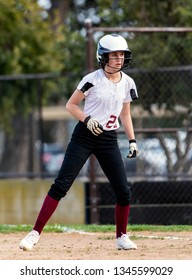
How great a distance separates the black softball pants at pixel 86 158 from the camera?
31.8 feet

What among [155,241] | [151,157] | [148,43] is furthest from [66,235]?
[148,43]

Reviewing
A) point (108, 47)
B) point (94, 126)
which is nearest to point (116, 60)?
point (108, 47)

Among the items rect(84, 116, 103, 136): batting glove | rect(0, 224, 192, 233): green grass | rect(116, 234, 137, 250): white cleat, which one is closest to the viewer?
rect(84, 116, 103, 136): batting glove

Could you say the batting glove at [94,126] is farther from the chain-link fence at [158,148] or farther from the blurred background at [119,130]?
the chain-link fence at [158,148]

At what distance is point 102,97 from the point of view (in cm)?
957

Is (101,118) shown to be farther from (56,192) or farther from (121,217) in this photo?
(121,217)

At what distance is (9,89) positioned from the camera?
752 inches

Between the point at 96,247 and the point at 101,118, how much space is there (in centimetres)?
130

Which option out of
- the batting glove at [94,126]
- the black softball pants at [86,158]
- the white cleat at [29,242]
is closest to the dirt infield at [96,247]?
the white cleat at [29,242]

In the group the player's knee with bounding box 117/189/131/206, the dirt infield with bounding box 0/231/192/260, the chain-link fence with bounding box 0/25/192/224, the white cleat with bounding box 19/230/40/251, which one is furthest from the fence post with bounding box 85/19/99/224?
the white cleat with bounding box 19/230/40/251

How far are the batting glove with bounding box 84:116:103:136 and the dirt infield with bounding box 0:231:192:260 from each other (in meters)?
1.11

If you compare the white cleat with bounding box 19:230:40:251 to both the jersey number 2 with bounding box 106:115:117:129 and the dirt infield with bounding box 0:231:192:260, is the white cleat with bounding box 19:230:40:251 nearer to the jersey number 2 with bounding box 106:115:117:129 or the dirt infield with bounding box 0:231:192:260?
the dirt infield with bounding box 0:231:192:260

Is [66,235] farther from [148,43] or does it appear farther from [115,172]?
[148,43]

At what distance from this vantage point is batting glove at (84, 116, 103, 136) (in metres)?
9.41
